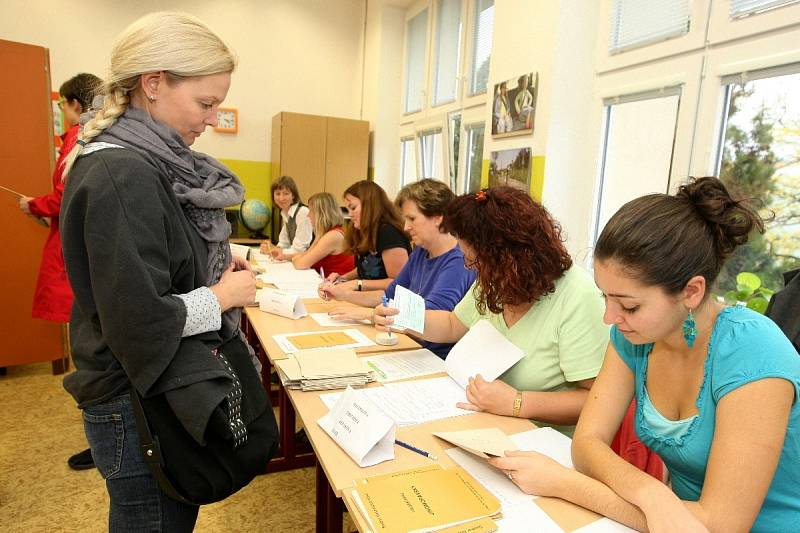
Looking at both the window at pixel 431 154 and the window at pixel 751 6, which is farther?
the window at pixel 431 154

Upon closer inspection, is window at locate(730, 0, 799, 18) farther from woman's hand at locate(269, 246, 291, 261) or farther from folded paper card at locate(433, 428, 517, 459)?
woman's hand at locate(269, 246, 291, 261)

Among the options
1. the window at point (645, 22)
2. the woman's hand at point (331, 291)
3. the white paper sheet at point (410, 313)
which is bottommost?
the woman's hand at point (331, 291)

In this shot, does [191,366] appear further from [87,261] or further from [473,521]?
[473,521]

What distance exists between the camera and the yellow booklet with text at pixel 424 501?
0.82 m

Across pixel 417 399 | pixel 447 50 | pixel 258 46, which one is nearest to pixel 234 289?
pixel 417 399

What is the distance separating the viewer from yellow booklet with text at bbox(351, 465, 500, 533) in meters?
0.82

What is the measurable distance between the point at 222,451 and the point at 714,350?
3.14 feet

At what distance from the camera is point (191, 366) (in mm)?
927

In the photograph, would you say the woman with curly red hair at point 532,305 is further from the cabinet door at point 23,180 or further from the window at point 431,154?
the window at point 431,154

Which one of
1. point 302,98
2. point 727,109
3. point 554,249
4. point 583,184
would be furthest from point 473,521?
point 302,98

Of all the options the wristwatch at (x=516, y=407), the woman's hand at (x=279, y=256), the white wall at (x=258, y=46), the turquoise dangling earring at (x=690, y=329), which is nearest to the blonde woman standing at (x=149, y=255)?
the wristwatch at (x=516, y=407)

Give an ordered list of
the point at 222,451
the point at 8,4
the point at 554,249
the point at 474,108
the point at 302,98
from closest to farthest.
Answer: the point at 222,451
the point at 554,249
the point at 474,108
the point at 8,4
the point at 302,98

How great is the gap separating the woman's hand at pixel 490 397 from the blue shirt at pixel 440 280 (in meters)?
0.61

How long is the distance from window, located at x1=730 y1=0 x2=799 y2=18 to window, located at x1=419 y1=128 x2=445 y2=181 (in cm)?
268
